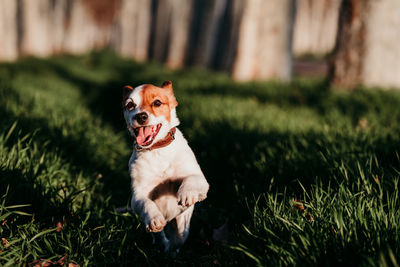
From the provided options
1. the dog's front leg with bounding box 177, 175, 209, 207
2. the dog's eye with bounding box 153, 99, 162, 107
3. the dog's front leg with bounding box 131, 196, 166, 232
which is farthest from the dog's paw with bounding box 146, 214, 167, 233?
the dog's eye with bounding box 153, 99, 162, 107

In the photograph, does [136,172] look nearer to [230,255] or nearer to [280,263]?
[230,255]

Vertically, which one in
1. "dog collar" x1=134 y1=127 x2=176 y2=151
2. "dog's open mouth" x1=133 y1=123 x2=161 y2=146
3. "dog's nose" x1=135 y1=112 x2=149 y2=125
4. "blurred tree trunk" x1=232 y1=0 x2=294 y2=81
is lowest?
"dog collar" x1=134 y1=127 x2=176 y2=151

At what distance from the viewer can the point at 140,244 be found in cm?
236

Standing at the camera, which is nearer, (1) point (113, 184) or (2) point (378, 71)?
(1) point (113, 184)

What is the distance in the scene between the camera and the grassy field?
184cm

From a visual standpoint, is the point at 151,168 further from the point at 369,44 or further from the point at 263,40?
the point at 263,40

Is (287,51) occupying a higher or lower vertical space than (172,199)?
higher

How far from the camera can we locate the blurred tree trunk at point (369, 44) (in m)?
5.69

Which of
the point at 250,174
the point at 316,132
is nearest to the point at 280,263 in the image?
the point at 250,174

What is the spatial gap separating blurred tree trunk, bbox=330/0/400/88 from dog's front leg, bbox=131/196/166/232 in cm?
517

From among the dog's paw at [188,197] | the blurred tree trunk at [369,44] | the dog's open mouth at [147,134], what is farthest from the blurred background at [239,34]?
the dog's paw at [188,197]

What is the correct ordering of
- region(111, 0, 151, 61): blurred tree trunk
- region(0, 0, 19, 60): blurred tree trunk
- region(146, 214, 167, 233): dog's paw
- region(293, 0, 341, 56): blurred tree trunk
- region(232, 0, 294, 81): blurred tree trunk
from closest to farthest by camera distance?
1. region(146, 214, 167, 233): dog's paw
2. region(232, 0, 294, 81): blurred tree trunk
3. region(0, 0, 19, 60): blurred tree trunk
4. region(111, 0, 151, 61): blurred tree trunk
5. region(293, 0, 341, 56): blurred tree trunk

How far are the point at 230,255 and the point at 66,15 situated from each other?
1183 inches

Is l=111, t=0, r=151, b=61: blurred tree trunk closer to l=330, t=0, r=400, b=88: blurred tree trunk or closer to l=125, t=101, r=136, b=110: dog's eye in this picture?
l=330, t=0, r=400, b=88: blurred tree trunk
